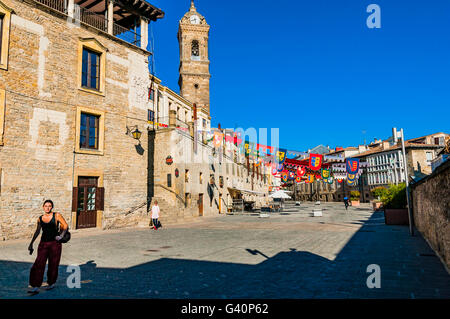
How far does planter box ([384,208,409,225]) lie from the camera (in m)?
15.7

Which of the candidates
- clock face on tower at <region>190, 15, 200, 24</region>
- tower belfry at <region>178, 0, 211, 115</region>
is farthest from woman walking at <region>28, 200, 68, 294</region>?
clock face on tower at <region>190, 15, 200, 24</region>

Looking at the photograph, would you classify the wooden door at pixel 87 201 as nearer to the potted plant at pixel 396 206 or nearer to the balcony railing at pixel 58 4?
the balcony railing at pixel 58 4

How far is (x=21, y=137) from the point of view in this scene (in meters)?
12.1

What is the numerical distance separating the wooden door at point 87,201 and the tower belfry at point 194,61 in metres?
32.0

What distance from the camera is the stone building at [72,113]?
11.9 m

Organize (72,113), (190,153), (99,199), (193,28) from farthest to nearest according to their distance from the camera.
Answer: (193,28) → (190,153) → (99,199) → (72,113)

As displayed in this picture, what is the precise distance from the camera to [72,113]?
46.0 ft

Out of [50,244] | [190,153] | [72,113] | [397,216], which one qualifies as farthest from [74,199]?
[397,216]

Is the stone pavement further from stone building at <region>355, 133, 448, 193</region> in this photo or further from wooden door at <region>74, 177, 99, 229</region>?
stone building at <region>355, 133, 448, 193</region>

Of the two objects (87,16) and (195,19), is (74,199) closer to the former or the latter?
(87,16)

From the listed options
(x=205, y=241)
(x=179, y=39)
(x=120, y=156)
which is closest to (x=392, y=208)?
(x=205, y=241)

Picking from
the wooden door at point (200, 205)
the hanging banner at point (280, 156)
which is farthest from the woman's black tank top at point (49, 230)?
the hanging banner at point (280, 156)

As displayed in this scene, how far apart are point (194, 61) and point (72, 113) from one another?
36081 millimetres

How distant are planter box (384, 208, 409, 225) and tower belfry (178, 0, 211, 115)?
33.2 meters
